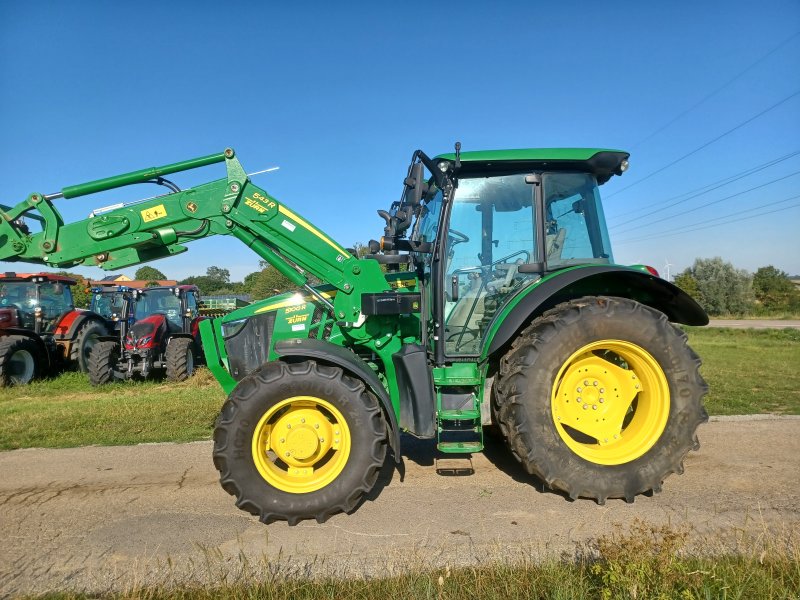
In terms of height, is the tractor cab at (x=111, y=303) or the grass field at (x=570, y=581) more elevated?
the tractor cab at (x=111, y=303)

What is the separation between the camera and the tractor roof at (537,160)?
4062mm

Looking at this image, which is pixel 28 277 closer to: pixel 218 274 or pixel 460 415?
pixel 460 415

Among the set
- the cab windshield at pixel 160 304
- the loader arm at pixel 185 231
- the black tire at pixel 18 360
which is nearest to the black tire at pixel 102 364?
the black tire at pixel 18 360

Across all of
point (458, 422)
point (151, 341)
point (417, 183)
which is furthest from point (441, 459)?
point (151, 341)

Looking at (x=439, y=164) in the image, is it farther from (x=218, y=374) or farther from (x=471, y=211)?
(x=218, y=374)

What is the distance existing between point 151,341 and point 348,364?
9.38m

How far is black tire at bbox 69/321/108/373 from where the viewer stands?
1226cm

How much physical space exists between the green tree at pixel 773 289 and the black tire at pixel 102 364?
142 feet

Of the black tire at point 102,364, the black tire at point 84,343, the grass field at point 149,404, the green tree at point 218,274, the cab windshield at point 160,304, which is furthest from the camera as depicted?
the green tree at point 218,274

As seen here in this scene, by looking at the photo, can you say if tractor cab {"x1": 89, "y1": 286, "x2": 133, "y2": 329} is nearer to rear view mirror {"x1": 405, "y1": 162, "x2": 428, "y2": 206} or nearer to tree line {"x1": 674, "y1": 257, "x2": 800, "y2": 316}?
rear view mirror {"x1": 405, "y1": 162, "x2": 428, "y2": 206}

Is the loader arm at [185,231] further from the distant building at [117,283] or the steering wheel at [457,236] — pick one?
the distant building at [117,283]

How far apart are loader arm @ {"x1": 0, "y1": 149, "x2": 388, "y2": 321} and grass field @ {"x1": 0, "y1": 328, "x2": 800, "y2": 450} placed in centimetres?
249

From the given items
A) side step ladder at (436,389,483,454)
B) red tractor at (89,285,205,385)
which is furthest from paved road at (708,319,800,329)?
side step ladder at (436,389,483,454)

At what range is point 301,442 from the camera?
145 inches
